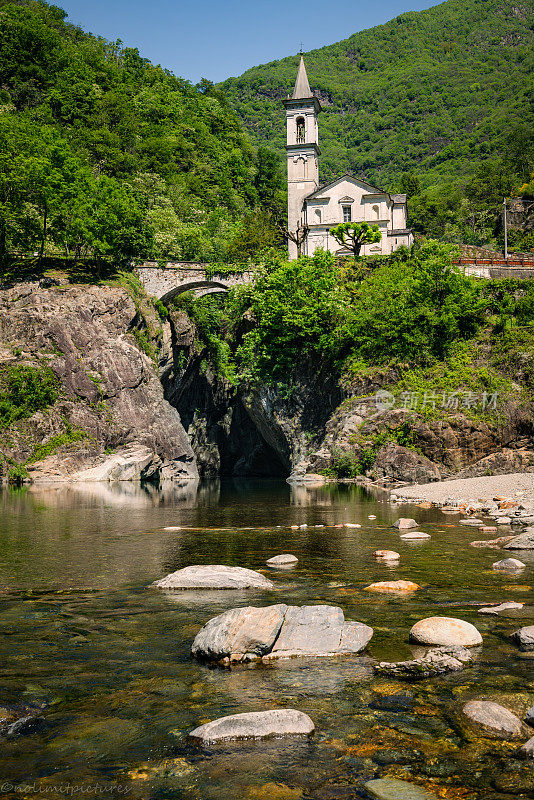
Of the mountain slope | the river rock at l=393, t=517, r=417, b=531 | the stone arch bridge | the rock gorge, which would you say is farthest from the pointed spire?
the river rock at l=393, t=517, r=417, b=531

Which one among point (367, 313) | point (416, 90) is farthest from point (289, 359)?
point (416, 90)

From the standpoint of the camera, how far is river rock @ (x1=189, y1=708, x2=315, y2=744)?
19.2 ft

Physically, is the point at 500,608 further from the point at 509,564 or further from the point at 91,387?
the point at 91,387

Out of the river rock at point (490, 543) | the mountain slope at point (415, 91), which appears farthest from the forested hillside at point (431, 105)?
the river rock at point (490, 543)

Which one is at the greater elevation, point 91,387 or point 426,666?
point 91,387

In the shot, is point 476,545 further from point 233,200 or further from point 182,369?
point 233,200

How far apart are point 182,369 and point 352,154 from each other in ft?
285

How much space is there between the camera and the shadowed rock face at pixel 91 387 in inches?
1697

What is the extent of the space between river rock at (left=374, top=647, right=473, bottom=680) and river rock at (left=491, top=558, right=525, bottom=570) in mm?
5295

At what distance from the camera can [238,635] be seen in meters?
8.12

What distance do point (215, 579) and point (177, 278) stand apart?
1756 inches

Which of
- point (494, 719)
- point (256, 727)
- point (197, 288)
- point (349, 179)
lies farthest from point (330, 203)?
point (256, 727)

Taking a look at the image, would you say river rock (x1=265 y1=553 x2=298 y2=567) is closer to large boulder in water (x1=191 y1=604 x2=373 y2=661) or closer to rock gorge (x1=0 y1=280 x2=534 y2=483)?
large boulder in water (x1=191 y1=604 x2=373 y2=661)

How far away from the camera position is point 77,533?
1855 centimetres
